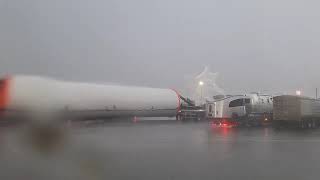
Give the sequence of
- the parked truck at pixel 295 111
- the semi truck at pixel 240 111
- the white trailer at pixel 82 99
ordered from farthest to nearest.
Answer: the semi truck at pixel 240 111, the parked truck at pixel 295 111, the white trailer at pixel 82 99

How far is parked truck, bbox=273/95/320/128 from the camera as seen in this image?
30.6 meters

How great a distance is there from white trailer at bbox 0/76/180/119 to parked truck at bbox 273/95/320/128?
7.57 m

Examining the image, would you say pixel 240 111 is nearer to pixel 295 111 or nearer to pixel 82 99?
pixel 295 111

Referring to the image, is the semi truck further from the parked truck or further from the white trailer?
the white trailer

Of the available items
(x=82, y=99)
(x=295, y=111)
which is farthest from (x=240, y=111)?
(x=82, y=99)

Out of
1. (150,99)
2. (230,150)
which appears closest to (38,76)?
(230,150)

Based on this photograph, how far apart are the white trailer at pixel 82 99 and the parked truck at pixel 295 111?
7.57m

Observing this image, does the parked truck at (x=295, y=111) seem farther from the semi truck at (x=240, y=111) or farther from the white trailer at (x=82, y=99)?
the white trailer at (x=82, y=99)

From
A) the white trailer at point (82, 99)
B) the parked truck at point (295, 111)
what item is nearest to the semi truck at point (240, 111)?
the parked truck at point (295, 111)

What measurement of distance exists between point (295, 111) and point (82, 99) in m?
15.6

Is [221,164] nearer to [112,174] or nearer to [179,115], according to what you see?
[112,174]

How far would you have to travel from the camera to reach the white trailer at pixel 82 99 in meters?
10.8

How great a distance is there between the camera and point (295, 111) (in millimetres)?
30703

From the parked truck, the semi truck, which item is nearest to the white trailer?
the semi truck
